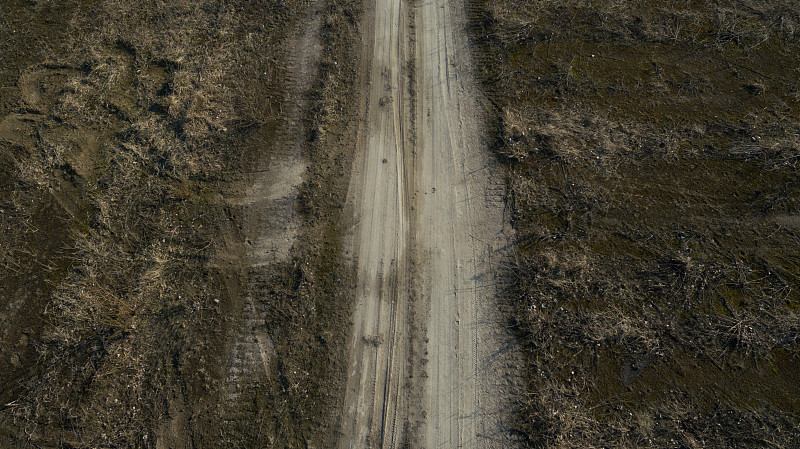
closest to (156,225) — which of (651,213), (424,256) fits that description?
(424,256)

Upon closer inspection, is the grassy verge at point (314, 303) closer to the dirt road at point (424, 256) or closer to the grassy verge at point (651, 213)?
the dirt road at point (424, 256)

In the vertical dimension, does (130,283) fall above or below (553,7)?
below

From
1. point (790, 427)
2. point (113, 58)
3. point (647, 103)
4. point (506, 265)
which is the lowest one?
point (790, 427)

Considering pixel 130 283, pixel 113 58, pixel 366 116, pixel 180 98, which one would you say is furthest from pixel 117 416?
pixel 113 58

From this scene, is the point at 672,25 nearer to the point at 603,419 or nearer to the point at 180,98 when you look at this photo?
the point at 603,419

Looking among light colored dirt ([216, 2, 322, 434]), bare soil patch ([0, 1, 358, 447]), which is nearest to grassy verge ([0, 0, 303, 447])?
bare soil patch ([0, 1, 358, 447])
